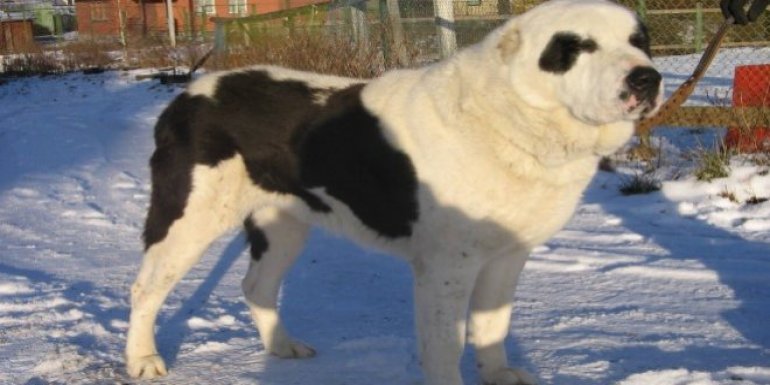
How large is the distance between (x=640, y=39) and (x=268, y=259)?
2.06m

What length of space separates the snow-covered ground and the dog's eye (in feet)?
4.08

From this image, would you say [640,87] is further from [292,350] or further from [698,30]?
[698,30]

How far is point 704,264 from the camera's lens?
5336mm

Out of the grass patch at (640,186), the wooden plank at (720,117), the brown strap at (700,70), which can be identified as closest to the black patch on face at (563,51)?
the brown strap at (700,70)

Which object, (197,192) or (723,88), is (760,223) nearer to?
(197,192)

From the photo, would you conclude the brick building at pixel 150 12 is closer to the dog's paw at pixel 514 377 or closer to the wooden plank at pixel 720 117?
the wooden plank at pixel 720 117

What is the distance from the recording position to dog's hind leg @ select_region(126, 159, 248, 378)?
13.0 feet

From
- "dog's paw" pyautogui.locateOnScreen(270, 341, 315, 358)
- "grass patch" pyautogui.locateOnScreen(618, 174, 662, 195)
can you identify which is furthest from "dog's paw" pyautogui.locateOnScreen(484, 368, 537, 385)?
"grass patch" pyautogui.locateOnScreen(618, 174, 662, 195)

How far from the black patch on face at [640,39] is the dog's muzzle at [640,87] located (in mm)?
246

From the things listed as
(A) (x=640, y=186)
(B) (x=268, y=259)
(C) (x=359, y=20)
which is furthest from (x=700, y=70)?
(C) (x=359, y=20)

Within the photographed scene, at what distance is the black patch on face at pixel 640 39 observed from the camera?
3.19 meters

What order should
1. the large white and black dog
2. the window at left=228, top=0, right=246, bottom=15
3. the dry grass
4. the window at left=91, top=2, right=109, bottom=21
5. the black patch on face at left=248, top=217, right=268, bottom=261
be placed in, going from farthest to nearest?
the window at left=91, top=2, right=109, bottom=21 → the window at left=228, top=0, right=246, bottom=15 → the dry grass → the black patch on face at left=248, top=217, right=268, bottom=261 → the large white and black dog

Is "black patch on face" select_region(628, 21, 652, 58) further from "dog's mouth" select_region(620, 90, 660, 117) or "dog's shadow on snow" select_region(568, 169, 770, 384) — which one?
"dog's shadow on snow" select_region(568, 169, 770, 384)

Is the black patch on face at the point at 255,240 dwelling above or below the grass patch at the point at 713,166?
above
